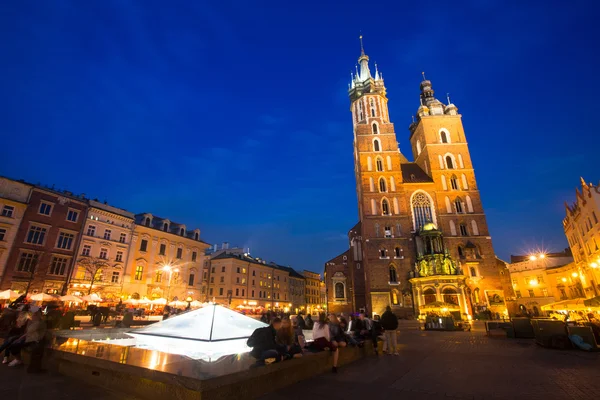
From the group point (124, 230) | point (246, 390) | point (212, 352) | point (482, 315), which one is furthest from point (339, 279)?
point (246, 390)

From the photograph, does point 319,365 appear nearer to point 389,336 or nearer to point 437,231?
point 389,336

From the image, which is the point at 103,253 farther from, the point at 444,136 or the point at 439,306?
the point at 444,136

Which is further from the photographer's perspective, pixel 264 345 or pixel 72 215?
pixel 72 215

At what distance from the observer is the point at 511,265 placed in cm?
5869

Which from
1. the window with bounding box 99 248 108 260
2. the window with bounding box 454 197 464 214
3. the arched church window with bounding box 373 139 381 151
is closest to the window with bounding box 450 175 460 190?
the window with bounding box 454 197 464 214

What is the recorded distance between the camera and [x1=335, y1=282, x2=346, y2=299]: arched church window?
50.2 metres

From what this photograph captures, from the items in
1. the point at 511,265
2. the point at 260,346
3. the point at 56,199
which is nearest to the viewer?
the point at 260,346

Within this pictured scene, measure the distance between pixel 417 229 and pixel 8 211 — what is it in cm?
4727

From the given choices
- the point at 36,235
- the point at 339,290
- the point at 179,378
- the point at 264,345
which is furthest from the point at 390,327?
the point at 339,290

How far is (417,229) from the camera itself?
Result: 43688 mm

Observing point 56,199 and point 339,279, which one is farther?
point 339,279

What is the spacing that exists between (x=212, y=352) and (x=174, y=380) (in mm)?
4296

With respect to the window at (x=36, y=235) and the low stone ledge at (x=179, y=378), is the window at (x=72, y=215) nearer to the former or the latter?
the window at (x=36, y=235)

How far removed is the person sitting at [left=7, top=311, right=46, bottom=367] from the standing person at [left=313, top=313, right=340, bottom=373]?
627cm
